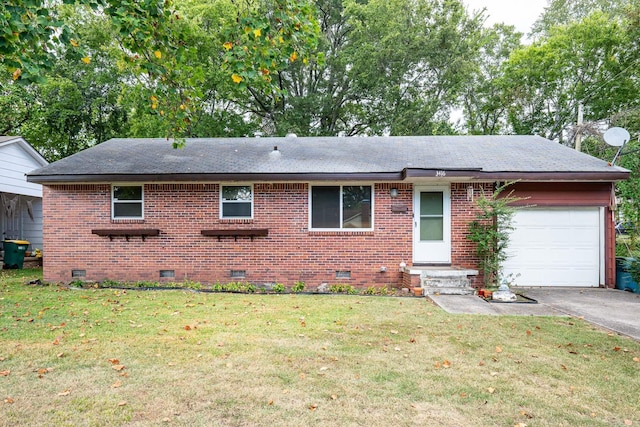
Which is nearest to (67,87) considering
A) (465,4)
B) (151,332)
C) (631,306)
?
(151,332)

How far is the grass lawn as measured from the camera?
112 inches

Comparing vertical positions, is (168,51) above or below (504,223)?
above

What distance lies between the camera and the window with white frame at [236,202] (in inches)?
363

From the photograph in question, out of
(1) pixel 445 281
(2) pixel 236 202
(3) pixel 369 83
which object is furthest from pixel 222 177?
(3) pixel 369 83

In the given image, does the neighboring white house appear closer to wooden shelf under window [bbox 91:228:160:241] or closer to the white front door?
wooden shelf under window [bbox 91:228:160:241]

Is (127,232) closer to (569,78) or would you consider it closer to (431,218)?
(431,218)

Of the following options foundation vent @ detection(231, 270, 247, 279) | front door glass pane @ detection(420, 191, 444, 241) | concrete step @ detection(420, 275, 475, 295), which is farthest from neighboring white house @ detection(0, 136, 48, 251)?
concrete step @ detection(420, 275, 475, 295)

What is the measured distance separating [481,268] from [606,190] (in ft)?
11.7

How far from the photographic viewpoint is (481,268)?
8680 mm

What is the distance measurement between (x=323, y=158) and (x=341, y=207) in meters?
1.54

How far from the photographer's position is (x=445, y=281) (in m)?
8.09

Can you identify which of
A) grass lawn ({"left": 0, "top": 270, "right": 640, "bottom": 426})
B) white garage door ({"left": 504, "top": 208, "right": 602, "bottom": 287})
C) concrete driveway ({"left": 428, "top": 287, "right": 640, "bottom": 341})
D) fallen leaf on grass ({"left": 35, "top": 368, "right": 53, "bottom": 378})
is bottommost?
concrete driveway ({"left": 428, "top": 287, "right": 640, "bottom": 341})

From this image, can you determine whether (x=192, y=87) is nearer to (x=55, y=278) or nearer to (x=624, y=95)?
(x=55, y=278)

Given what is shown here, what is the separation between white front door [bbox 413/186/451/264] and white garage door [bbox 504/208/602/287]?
A: 5.26 ft
